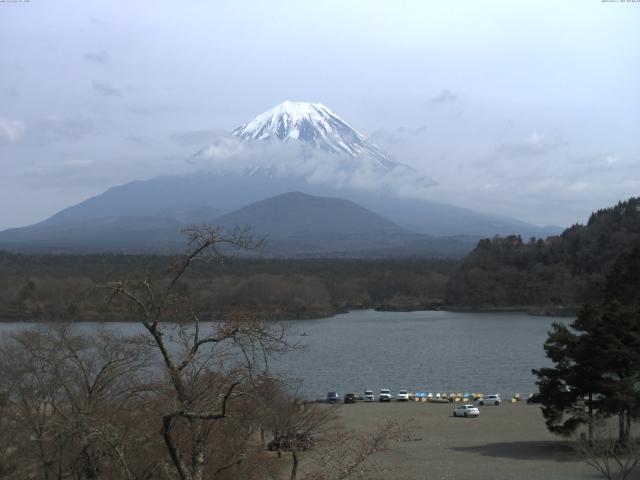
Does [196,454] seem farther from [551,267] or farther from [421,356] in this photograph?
[551,267]

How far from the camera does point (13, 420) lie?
30.1 ft

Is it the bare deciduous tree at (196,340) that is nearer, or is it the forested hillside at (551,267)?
the bare deciduous tree at (196,340)

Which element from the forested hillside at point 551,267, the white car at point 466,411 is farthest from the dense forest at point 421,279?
the white car at point 466,411

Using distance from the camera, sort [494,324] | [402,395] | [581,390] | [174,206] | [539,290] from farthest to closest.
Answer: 1. [174,206]
2. [539,290]
3. [494,324]
4. [402,395]
5. [581,390]

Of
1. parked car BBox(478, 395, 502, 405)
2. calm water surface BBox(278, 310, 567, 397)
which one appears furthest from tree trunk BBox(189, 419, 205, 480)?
parked car BBox(478, 395, 502, 405)

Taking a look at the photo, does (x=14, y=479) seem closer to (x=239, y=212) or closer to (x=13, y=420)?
(x=13, y=420)

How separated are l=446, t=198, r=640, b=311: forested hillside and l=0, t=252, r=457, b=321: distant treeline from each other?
4.37 m

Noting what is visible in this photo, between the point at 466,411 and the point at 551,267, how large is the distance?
4283 cm

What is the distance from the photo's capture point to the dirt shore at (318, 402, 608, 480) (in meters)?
13.2

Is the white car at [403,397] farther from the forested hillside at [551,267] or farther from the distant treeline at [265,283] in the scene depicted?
the forested hillside at [551,267]

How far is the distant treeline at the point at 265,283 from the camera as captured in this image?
4653 cm

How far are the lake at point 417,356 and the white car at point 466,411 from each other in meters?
3.99

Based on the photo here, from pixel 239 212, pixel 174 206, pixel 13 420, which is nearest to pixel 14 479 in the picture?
pixel 13 420

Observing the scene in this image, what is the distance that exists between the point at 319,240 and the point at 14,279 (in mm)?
96128
